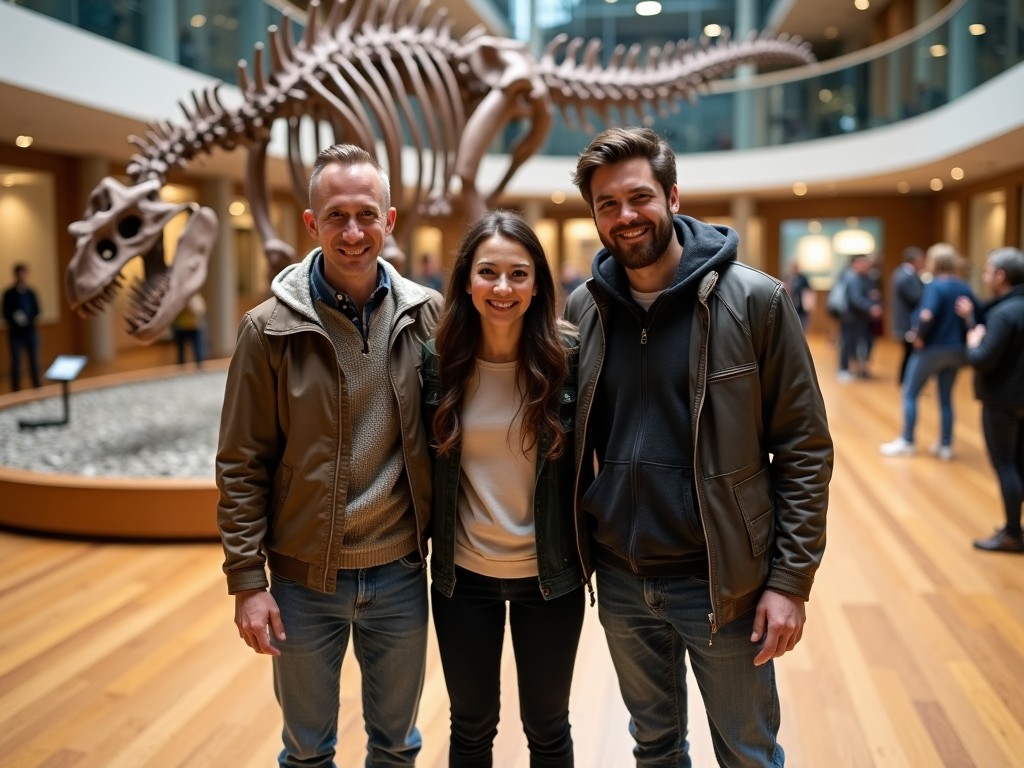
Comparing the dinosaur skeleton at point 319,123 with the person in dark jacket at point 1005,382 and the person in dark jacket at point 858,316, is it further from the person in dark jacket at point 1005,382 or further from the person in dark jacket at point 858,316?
the person in dark jacket at point 858,316

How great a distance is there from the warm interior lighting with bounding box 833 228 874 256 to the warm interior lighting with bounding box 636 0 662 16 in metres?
7.25

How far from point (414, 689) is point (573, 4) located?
2245 cm

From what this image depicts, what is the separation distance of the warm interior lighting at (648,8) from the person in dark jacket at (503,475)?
72.3 ft

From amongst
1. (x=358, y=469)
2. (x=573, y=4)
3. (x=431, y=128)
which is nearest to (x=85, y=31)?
(x=431, y=128)

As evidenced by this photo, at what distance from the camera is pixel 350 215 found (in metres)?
2.12

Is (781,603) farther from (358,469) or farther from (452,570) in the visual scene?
(358,469)

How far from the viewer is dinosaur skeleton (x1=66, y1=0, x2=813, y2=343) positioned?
207 inches

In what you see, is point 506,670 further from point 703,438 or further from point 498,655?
point 703,438

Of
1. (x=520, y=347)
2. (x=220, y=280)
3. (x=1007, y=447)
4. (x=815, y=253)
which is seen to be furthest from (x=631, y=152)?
(x=815, y=253)

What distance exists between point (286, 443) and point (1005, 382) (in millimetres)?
4431

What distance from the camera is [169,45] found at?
9906 mm

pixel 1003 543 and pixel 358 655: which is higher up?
pixel 358 655

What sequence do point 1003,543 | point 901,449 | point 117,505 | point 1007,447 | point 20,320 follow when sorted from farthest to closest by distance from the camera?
1. point 20,320
2. point 901,449
3. point 117,505
4. point 1003,543
5. point 1007,447

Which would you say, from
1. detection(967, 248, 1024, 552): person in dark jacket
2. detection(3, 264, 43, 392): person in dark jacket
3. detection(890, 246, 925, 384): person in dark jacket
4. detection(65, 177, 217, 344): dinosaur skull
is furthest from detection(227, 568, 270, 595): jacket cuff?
detection(3, 264, 43, 392): person in dark jacket
